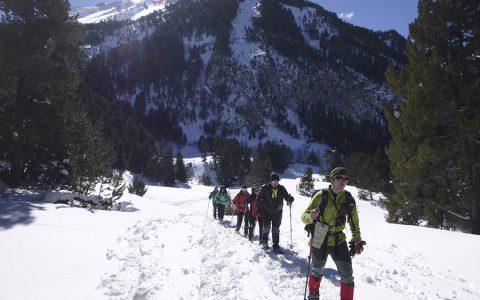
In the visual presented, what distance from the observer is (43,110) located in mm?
17500

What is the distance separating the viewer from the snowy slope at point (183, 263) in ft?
21.1

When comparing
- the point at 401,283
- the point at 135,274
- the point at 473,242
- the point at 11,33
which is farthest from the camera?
the point at 11,33

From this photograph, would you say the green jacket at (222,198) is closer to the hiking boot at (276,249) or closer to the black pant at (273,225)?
the black pant at (273,225)

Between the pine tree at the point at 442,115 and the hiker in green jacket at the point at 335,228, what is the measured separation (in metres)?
10.2

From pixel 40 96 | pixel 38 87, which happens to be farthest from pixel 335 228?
pixel 38 87

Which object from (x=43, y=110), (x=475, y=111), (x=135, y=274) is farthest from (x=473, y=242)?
(x=43, y=110)

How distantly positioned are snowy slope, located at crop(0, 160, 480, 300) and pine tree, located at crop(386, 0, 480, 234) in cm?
299

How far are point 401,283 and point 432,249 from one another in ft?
13.0

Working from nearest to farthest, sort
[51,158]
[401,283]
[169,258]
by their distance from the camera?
[401,283]
[169,258]
[51,158]

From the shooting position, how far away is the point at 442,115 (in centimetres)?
1423

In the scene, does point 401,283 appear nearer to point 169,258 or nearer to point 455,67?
point 169,258

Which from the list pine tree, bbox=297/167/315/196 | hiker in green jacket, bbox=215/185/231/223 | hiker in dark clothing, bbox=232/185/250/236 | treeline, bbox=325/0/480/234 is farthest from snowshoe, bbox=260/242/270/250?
pine tree, bbox=297/167/315/196

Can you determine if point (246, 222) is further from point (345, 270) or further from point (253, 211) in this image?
point (345, 270)

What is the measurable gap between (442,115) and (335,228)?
11.0 metres
